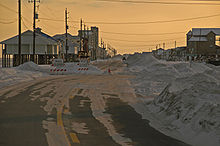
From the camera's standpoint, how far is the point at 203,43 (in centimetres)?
11825

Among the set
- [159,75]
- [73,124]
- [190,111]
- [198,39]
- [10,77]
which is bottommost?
[73,124]

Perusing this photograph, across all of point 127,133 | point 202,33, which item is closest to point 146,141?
point 127,133

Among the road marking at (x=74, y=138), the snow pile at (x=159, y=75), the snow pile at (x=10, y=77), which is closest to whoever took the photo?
the road marking at (x=74, y=138)

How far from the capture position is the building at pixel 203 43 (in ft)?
385

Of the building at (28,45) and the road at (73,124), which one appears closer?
the road at (73,124)

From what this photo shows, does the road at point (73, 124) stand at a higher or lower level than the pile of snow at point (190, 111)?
lower

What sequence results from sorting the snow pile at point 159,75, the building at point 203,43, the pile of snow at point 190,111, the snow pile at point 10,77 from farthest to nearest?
the building at point 203,43, the snow pile at point 10,77, the snow pile at point 159,75, the pile of snow at point 190,111

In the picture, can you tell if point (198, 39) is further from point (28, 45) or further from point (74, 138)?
point (74, 138)

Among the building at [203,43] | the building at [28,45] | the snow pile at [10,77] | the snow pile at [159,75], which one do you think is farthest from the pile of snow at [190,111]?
the building at [203,43]

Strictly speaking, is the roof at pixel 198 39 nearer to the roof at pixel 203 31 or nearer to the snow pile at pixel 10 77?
the roof at pixel 203 31

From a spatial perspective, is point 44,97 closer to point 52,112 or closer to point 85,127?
point 52,112

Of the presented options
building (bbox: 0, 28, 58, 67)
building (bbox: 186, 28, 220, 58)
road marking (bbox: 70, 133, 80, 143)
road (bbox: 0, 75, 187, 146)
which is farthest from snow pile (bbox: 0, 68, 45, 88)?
building (bbox: 186, 28, 220, 58)

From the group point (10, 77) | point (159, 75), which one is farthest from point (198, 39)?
point (10, 77)

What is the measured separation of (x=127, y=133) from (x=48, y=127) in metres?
2.32
